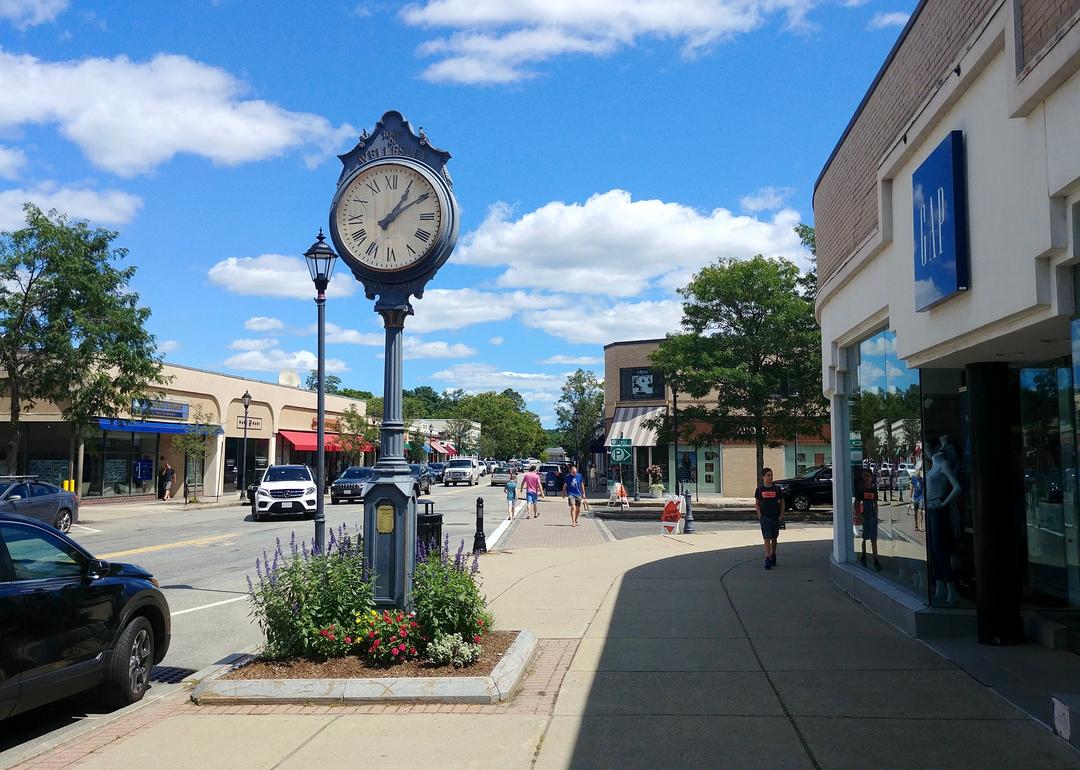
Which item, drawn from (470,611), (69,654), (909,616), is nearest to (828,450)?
(909,616)

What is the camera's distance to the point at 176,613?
11.0 metres

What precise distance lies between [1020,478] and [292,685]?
7.30 meters

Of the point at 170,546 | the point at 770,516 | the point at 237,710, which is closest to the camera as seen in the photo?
the point at 237,710

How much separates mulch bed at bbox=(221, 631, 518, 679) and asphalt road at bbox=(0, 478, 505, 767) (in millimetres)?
1083

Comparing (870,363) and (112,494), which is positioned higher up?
(870,363)

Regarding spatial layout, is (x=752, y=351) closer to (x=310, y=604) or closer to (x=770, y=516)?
(x=770, y=516)

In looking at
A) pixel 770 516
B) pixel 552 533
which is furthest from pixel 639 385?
pixel 770 516

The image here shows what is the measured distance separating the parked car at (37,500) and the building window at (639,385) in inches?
1287

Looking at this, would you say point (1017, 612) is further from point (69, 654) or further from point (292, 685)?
point (69, 654)

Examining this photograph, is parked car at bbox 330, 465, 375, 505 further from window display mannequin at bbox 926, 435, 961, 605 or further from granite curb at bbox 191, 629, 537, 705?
granite curb at bbox 191, 629, 537, 705

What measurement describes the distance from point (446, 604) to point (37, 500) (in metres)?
16.5

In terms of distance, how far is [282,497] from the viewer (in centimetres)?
2656

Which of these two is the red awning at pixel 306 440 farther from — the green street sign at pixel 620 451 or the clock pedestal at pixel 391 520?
the clock pedestal at pixel 391 520

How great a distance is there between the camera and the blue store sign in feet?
23.4
